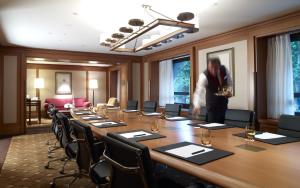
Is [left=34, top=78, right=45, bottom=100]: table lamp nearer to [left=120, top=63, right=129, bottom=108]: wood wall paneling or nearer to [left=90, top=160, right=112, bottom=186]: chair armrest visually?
[left=120, top=63, right=129, bottom=108]: wood wall paneling

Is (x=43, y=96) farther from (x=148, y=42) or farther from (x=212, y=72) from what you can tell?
(x=212, y=72)

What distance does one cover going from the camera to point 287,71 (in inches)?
155

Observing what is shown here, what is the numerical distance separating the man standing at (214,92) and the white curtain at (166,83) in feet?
11.3

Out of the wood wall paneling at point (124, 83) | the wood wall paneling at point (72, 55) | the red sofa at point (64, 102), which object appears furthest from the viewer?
the red sofa at point (64, 102)

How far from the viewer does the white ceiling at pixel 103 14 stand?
3109mm

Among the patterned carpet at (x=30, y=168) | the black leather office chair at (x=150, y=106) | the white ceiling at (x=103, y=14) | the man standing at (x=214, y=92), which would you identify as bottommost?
the patterned carpet at (x=30, y=168)

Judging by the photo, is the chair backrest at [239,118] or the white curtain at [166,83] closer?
the chair backrest at [239,118]

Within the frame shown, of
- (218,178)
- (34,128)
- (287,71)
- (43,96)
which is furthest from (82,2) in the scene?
(43,96)

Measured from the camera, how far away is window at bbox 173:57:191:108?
21.2 feet

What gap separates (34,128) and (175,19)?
615cm

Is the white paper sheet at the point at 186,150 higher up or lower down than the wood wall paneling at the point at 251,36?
lower down

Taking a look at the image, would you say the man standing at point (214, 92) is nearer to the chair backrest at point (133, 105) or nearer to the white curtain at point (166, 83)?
the chair backrest at point (133, 105)

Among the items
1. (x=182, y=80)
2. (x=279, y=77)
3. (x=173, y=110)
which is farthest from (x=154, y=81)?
(x=279, y=77)

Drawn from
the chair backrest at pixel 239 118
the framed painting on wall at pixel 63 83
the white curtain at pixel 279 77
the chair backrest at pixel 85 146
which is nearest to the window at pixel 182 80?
the white curtain at pixel 279 77
